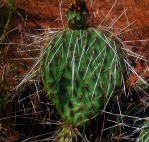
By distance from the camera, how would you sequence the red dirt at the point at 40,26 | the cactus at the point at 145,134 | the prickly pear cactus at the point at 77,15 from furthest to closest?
the red dirt at the point at 40,26 → the prickly pear cactus at the point at 77,15 → the cactus at the point at 145,134

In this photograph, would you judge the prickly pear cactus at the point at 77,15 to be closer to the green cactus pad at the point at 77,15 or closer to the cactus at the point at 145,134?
the green cactus pad at the point at 77,15

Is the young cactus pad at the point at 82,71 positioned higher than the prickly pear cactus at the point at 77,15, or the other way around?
the prickly pear cactus at the point at 77,15

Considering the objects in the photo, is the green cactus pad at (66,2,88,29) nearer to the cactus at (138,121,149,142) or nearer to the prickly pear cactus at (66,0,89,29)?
the prickly pear cactus at (66,0,89,29)

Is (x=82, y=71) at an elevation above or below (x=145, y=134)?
above

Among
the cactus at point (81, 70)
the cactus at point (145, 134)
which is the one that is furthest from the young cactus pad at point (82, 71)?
the cactus at point (145, 134)

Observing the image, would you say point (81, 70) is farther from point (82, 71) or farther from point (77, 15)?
point (77, 15)

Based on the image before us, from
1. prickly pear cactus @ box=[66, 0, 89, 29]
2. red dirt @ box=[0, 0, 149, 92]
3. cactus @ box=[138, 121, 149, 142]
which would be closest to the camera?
cactus @ box=[138, 121, 149, 142]

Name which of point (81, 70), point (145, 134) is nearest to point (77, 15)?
point (81, 70)

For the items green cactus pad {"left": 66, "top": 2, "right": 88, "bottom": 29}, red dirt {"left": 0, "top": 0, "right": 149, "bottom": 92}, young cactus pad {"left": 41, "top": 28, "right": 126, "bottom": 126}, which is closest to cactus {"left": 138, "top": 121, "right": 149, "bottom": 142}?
young cactus pad {"left": 41, "top": 28, "right": 126, "bottom": 126}

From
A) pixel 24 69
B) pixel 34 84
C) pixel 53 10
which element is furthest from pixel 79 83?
pixel 53 10
